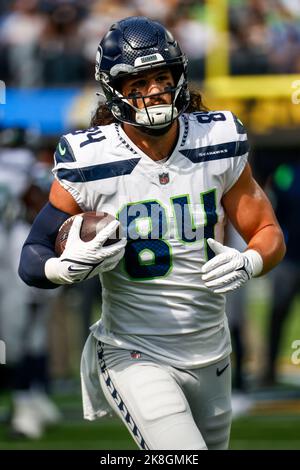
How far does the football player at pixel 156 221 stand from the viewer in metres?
3.70

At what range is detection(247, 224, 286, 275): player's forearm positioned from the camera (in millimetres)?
3770

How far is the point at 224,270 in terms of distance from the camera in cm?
354

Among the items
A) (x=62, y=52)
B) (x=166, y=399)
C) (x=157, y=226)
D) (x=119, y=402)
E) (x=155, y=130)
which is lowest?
(x=62, y=52)

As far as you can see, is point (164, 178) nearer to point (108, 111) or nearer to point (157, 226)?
point (157, 226)

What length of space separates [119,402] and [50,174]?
412 centimetres

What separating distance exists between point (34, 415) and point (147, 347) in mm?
3467

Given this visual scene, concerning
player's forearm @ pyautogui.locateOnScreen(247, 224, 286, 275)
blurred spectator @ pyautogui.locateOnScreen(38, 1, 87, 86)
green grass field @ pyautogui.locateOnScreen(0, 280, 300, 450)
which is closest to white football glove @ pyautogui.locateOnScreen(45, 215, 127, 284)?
player's forearm @ pyautogui.locateOnScreen(247, 224, 286, 275)

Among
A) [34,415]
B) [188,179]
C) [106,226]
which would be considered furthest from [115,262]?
[34,415]

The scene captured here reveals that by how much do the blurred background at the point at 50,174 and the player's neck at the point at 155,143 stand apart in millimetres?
1537

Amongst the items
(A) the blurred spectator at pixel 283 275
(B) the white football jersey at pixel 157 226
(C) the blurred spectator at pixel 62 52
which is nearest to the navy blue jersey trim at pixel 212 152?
(B) the white football jersey at pixel 157 226

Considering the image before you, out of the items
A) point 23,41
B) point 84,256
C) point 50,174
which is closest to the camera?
point 84,256

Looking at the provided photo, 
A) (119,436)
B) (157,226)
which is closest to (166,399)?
(157,226)
